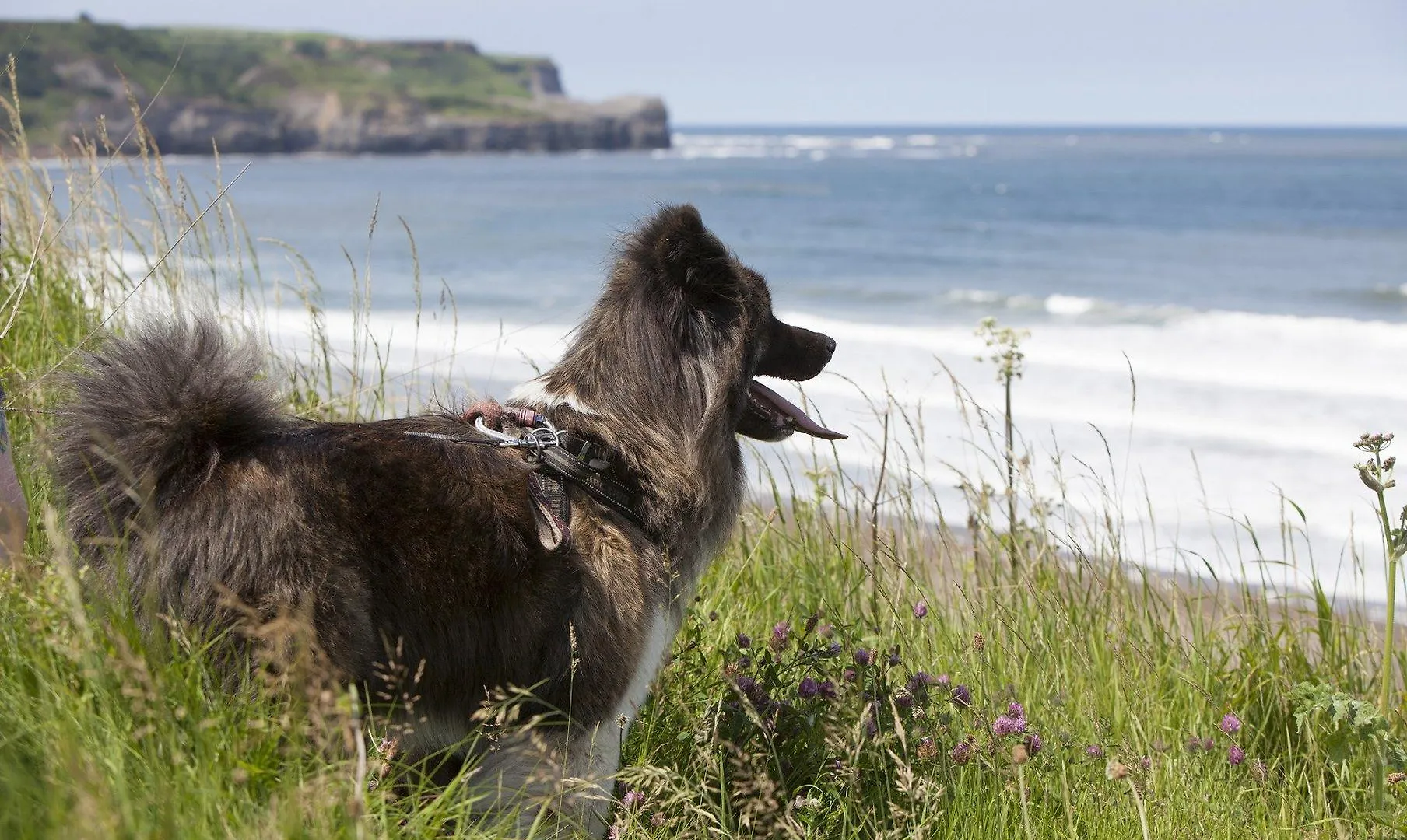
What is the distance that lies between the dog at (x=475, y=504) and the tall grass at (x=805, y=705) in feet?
0.50

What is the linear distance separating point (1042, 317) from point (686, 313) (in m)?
16.0


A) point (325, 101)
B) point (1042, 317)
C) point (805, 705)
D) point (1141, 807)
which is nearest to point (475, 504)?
point (805, 705)

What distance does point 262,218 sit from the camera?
29953 mm

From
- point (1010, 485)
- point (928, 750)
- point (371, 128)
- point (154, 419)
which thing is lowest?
point (928, 750)

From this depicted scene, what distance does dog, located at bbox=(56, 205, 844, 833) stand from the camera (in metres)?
2.36

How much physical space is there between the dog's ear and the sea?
11.4 inches

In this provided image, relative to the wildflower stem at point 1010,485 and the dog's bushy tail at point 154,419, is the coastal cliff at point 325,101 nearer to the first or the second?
the wildflower stem at point 1010,485

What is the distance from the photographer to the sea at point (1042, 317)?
22.6 feet

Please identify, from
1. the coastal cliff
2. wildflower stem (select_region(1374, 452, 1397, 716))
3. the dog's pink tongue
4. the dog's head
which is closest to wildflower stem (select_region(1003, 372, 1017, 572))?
→ the dog's pink tongue

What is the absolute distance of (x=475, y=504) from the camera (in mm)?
2615

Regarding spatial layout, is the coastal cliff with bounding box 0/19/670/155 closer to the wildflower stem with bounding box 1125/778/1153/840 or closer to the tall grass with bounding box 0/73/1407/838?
the tall grass with bounding box 0/73/1407/838

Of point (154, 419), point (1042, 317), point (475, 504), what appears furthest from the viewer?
point (1042, 317)

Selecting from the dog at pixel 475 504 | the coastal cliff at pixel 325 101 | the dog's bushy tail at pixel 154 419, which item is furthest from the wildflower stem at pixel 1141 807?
the coastal cliff at pixel 325 101

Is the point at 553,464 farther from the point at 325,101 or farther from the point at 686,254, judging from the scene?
the point at 325,101
